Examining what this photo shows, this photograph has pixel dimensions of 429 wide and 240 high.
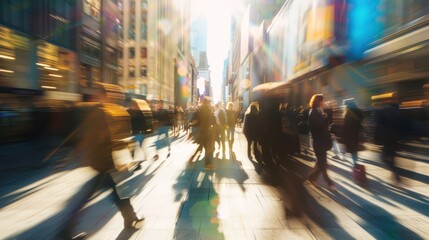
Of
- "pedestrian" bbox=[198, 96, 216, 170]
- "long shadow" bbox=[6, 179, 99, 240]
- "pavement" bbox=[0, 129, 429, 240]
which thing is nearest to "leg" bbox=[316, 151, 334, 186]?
"pavement" bbox=[0, 129, 429, 240]

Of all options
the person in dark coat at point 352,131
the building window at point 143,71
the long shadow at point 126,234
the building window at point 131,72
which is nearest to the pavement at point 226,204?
the long shadow at point 126,234

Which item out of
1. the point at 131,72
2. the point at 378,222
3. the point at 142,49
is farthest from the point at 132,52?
the point at 378,222

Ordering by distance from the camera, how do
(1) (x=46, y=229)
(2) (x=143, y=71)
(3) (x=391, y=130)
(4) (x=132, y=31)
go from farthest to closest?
(2) (x=143, y=71) < (4) (x=132, y=31) < (3) (x=391, y=130) < (1) (x=46, y=229)

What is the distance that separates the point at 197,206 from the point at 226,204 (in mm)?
490

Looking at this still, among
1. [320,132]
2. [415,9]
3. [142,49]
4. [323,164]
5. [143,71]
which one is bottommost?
[323,164]

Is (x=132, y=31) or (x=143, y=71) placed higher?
(x=132, y=31)

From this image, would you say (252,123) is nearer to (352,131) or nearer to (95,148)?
(352,131)

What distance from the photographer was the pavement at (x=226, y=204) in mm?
4106

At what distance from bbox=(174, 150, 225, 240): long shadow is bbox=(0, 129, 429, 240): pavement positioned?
13 mm

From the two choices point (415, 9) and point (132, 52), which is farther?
point (132, 52)

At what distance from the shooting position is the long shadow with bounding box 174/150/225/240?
13.2 ft

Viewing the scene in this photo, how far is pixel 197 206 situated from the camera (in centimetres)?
511

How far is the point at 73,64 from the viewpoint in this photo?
26.2 meters

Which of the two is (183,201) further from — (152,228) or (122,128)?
(122,128)
